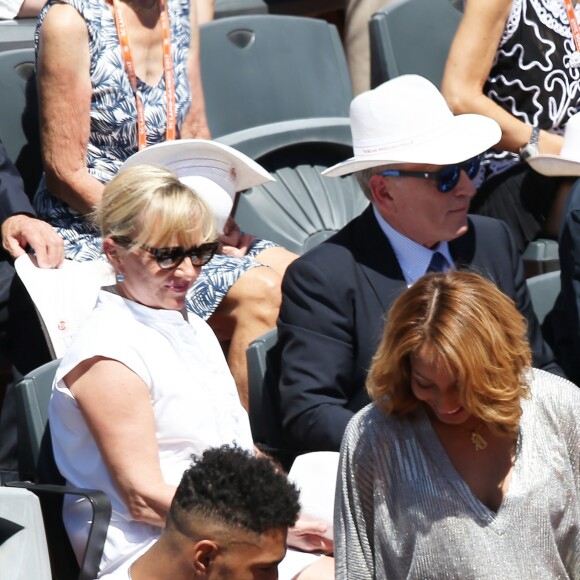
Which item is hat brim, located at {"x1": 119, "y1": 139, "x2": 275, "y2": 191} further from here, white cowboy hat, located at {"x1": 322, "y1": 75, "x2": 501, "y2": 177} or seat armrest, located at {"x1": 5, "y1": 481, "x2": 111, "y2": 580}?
seat armrest, located at {"x1": 5, "y1": 481, "x2": 111, "y2": 580}

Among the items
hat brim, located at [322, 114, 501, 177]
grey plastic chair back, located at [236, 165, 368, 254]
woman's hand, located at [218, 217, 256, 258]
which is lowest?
grey plastic chair back, located at [236, 165, 368, 254]

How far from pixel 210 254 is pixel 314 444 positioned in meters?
0.54

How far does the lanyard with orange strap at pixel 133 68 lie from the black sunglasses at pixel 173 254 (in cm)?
110

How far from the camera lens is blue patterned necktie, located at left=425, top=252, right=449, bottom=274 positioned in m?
3.43

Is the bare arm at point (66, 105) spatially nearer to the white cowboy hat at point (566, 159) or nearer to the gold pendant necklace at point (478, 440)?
the white cowboy hat at point (566, 159)

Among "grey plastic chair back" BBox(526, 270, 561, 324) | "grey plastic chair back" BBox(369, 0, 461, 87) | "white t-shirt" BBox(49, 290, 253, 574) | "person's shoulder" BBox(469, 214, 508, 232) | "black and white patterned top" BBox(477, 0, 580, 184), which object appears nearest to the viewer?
"white t-shirt" BBox(49, 290, 253, 574)

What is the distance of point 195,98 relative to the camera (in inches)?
172

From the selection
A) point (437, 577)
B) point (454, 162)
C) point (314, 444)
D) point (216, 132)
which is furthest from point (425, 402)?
point (216, 132)

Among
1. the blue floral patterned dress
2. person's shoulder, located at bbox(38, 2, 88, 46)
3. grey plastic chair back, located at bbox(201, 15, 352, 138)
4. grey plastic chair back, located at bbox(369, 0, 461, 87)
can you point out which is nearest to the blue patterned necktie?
the blue floral patterned dress

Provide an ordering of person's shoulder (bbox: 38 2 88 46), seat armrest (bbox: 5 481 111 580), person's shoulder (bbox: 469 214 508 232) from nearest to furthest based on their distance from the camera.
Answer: seat armrest (bbox: 5 481 111 580)
person's shoulder (bbox: 469 214 508 232)
person's shoulder (bbox: 38 2 88 46)

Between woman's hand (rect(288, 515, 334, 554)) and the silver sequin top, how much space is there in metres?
0.30

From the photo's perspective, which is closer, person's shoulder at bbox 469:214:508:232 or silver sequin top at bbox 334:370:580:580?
silver sequin top at bbox 334:370:580:580

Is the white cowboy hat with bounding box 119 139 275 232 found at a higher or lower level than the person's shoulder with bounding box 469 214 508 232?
higher

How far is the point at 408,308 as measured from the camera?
101 inches
